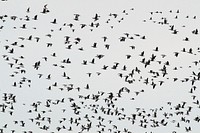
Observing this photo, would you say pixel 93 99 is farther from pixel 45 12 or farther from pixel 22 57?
pixel 45 12

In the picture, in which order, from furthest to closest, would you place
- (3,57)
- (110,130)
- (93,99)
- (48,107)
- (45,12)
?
(110,130)
(48,107)
(93,99)
(3,57)
(45,12)

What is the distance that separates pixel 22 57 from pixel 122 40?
7.89 meters

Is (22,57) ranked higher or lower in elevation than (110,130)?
higher

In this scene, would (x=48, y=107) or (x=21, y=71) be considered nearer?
(x=21, y=71)

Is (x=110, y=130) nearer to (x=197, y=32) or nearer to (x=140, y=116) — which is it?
(x=140, y=116)

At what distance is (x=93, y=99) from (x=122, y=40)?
10942 millimetres

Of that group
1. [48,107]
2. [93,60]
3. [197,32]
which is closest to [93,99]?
[48,107]

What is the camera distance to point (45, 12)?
41938mm

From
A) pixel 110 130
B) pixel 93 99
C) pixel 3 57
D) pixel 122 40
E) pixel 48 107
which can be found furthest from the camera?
pixel 110 130

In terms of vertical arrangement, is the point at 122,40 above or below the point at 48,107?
above

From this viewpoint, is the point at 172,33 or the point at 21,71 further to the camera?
the point at 21,71

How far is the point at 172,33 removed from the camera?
43.4m

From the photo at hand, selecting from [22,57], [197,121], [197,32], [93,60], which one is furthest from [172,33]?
[197,121]

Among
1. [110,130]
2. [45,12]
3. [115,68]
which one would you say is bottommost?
[110,130]
